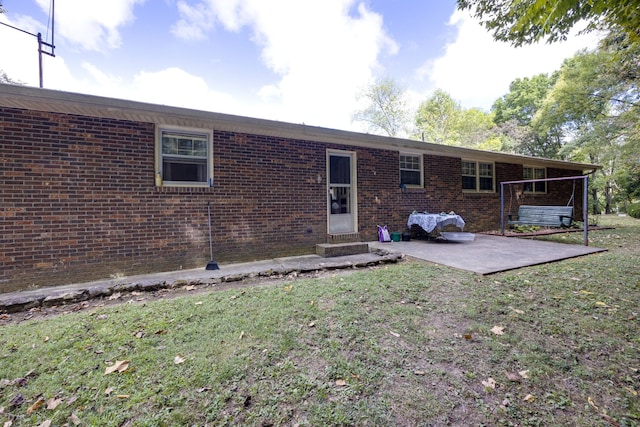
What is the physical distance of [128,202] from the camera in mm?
4848

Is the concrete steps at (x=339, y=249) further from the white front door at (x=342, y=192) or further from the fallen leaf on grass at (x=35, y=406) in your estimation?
the fallen leaf on grass at (x=35, y=406)

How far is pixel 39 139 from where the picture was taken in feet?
14.0

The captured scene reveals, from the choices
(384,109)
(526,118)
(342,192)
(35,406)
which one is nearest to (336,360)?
(35,406)

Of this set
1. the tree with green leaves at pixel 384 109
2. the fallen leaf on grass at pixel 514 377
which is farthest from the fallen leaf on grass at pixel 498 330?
the tree with green leaves at pixel 384 109

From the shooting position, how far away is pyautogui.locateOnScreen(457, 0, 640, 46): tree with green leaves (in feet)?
8.69

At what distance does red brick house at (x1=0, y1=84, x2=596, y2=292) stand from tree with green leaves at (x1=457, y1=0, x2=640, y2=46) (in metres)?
3.14

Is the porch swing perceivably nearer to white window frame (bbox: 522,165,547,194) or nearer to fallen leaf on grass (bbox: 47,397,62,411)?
white window frame (bbox: 522,165,547,194)

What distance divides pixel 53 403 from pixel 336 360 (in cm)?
200

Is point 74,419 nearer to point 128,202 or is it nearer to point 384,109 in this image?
point 128,202

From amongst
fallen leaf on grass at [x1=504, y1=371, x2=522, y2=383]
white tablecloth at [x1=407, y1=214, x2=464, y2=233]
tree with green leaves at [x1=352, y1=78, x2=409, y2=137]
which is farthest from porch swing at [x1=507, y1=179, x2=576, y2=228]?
tree with green leaves at [x1=352, y1=78, x2=409, y2=137]

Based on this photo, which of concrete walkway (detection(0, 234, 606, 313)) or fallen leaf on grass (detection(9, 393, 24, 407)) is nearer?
fallen leaf on grass (detection(9, 393, 24, 407))

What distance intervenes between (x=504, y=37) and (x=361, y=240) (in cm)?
526

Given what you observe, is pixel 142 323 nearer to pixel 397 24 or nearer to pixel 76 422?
pixel 76 422

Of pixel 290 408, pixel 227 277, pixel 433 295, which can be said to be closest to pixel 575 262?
pixel 433 295
